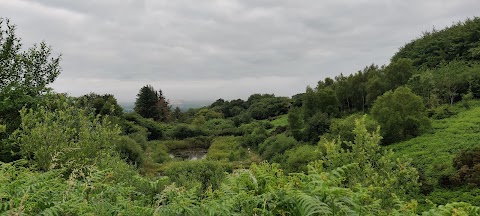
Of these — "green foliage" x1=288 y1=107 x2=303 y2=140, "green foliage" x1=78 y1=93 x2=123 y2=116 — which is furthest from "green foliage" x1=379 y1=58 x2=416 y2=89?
"green foliage" x1=78 y1=93 x2=123 y2=116

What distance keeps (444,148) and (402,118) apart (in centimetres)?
621

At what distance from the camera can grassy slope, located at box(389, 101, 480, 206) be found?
16328mm

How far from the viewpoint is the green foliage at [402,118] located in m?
28.5

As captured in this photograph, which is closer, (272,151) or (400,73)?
(272,151)

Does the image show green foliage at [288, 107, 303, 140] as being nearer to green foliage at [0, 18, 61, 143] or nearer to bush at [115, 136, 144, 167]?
bush at [115, 136, 144, 167]

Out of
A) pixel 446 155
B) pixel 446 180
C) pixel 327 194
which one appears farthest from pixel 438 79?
pixel 327 194

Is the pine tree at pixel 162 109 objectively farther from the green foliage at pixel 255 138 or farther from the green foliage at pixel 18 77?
the green foliage at pixel 18 77

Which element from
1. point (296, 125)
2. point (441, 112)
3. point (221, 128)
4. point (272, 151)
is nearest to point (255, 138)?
point (296, 125)

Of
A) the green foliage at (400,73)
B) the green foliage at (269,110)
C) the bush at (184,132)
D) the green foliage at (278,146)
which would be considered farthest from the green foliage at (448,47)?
the bush at (184,132)

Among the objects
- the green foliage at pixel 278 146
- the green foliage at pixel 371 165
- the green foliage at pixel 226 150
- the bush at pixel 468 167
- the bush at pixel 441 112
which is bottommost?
the green foliage at pixel 226 150

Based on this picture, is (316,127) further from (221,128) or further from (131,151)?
(221,128)

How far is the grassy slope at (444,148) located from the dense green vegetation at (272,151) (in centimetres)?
9

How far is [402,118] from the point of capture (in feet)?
95.2

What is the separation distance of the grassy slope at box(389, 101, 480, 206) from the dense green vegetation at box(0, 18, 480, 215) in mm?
95
